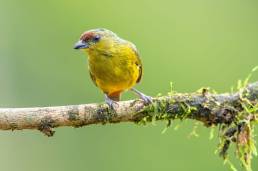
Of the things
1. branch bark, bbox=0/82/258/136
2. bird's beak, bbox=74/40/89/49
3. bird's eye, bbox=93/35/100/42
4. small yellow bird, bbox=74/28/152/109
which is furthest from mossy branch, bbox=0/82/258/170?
bird's eye, bbox=93/35/100/42

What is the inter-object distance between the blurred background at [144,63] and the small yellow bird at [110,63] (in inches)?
285

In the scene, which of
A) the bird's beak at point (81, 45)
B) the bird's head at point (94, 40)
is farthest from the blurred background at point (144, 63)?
the bird's beak at point (81, 45)

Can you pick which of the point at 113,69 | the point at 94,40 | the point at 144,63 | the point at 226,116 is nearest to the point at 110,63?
the point at 113,69

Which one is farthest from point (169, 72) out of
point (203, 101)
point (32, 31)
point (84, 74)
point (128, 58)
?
point (203, 101)

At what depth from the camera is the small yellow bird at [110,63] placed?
794 centimetres

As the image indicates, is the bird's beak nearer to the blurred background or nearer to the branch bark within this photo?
the branch bark

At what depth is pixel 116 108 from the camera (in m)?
6.96

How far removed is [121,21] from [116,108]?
11120 mm

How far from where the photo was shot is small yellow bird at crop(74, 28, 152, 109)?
26.0 ft

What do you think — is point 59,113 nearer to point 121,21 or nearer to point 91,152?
point 91,152

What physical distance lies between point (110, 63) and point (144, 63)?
8.64 metres

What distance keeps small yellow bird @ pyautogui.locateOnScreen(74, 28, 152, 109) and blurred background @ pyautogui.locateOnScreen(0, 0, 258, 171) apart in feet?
23.7

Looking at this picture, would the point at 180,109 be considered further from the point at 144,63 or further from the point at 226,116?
the point at 144,63

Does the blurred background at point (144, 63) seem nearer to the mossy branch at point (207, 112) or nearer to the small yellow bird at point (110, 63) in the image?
the small yellow bird at point (110, 63)
